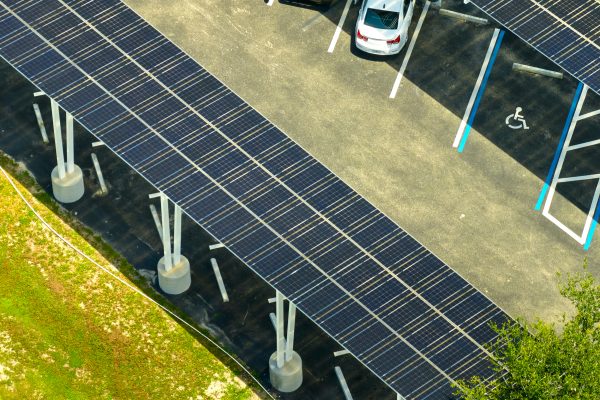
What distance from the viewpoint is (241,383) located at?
146 feet

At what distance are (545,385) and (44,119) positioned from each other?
20446mm

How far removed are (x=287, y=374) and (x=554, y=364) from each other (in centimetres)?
925

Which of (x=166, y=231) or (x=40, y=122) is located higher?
(x=166, y=231)

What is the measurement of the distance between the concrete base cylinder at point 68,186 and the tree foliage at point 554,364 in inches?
597

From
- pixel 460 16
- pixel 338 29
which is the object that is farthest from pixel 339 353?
pixel 460 16

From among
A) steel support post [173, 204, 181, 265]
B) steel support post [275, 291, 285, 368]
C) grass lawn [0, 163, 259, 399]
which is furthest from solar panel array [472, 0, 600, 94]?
grass lawn [0, 163, 259, 399]

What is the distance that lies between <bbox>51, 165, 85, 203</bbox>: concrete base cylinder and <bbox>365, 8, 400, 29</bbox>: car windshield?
11.2 m

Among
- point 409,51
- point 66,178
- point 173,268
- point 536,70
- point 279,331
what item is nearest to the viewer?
point 279,331

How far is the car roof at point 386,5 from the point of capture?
51750mm

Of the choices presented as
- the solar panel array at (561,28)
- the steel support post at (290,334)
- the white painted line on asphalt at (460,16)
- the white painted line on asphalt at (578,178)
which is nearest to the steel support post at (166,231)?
the steel support post at (290,334)

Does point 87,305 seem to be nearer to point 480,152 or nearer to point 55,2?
point 55,2

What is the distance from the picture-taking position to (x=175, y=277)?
150 ft

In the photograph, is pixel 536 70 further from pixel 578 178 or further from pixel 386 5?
pixel 386 5

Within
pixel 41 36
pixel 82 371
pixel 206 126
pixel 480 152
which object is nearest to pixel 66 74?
pixel 41 36
